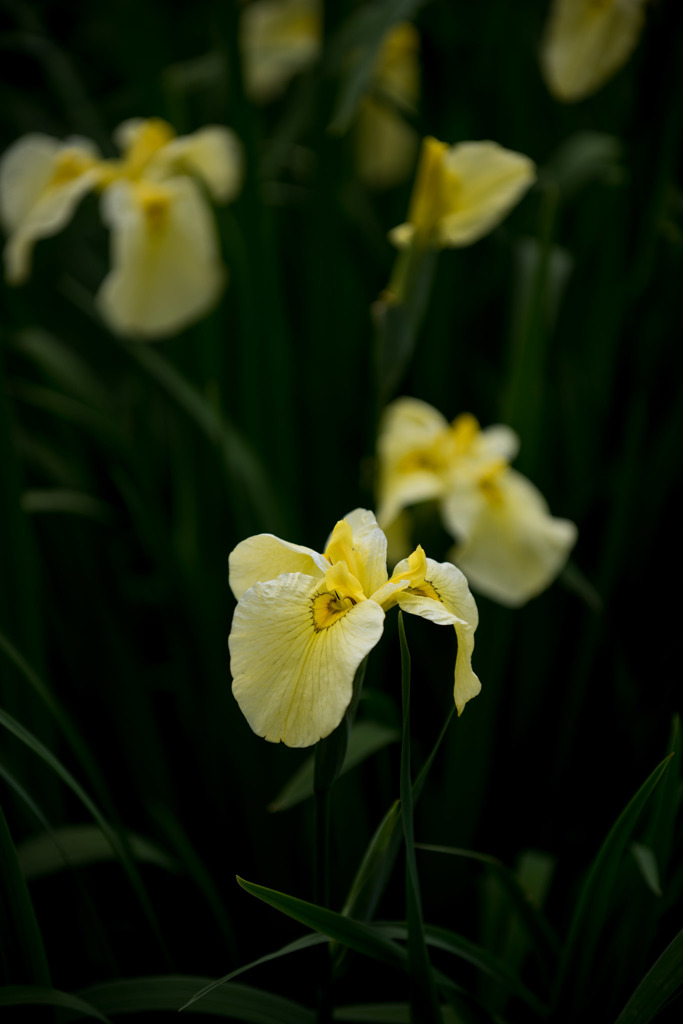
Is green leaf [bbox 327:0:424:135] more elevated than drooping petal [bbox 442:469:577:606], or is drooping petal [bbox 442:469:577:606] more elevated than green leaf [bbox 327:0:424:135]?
green leaf [bbox 327:0:424:135]

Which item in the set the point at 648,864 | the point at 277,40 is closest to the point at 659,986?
the point at 648,864

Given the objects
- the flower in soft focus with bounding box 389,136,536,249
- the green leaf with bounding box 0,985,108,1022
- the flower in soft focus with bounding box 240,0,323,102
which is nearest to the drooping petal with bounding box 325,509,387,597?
the green leaf with bounding box 0,985,108,1022

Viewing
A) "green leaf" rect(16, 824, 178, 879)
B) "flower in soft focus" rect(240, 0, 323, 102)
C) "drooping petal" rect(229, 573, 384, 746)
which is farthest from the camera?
"flower in soft focus" rect(240, 0, 323, 102)

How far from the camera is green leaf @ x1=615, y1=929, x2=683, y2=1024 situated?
0.44 meters

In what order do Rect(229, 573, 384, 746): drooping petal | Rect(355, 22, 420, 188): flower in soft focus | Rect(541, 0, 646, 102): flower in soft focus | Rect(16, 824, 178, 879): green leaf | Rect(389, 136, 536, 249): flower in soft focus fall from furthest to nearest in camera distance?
Rect(355, 22, 420, 188): flower in soft focus → Rect(541, 0, 646, 102): flower in soft focus → Rect(389, 136, 536, 249): flower in soft focus → Rect(16, 824, 178, 879): green leaf → Rect(229, 573, 384, 746): drooping petal

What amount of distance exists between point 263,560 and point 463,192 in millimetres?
512

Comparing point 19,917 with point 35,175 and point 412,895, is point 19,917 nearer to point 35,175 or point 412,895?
point 412,895

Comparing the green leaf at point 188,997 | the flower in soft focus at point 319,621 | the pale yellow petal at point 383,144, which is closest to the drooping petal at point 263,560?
the flower in soft focus at point 319,621

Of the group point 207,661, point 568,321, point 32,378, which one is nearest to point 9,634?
point 207,661

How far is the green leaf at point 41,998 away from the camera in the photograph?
472 mm

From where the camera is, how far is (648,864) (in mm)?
497

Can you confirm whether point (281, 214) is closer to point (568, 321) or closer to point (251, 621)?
point (568, 321)

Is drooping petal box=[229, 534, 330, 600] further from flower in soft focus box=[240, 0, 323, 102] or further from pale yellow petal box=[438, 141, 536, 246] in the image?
flower in soft focus box=[240, 0, 323, 102]

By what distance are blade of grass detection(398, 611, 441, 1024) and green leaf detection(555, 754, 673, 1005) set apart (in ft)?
0.42
